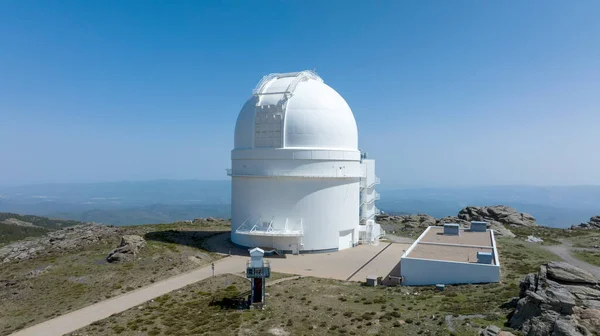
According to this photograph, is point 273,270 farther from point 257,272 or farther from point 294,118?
point 294,118

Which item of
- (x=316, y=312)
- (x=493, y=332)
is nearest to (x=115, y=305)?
(x=316, y=312)

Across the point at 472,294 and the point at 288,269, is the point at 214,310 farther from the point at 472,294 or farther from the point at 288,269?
the point at 472,294

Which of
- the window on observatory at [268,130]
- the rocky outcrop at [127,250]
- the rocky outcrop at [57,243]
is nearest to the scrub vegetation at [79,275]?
the rocky outcrop at [127,250]

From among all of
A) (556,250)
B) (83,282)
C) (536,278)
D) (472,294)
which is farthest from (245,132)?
(556,250)

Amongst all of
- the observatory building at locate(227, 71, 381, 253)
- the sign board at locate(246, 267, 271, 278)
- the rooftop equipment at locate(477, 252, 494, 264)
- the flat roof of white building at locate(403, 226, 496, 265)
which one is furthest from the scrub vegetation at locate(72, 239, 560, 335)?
the observatory building at locate(227, 71, 381, 253)

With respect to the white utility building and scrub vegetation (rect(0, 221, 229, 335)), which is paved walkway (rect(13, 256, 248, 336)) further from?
the white utility building
